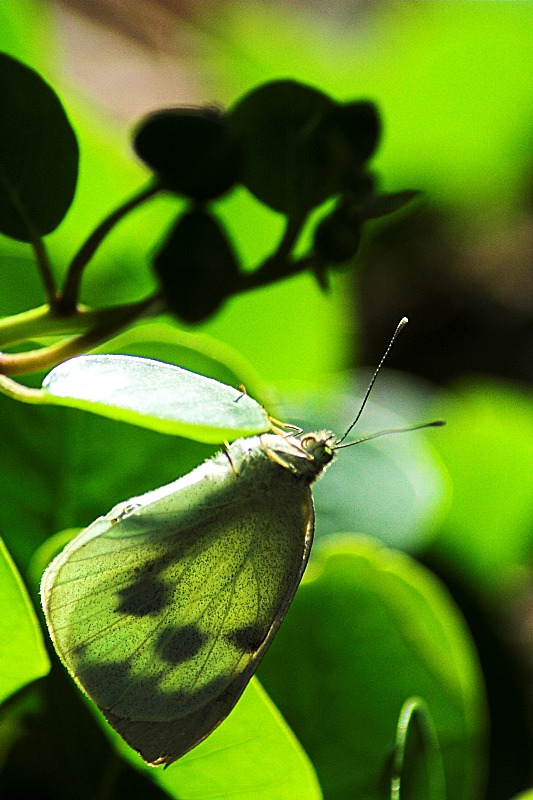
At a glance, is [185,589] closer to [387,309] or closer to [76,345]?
[76,345]

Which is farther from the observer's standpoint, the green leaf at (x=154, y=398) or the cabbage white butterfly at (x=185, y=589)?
the cabbage white butterfly at (x=185, y=589)

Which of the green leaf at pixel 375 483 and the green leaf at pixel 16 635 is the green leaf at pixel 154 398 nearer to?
the green leaf at pixel 16 635

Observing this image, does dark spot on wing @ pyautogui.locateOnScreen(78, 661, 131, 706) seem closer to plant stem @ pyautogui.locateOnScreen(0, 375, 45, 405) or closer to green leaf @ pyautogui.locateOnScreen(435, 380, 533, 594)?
plant stem @ pyautogui.locateOnScreen(0, 375, 45, 405)

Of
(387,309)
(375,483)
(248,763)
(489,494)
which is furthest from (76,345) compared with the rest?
(387,309)

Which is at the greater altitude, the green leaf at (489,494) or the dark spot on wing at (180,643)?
the dark spot on wing at (180,643)

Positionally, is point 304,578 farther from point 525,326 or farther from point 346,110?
point 525,326

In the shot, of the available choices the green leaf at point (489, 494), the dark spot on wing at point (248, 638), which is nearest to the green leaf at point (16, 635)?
the dark spot on wing at point (248, 638)

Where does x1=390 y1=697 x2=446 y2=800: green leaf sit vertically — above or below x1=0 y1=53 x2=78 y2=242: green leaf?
below

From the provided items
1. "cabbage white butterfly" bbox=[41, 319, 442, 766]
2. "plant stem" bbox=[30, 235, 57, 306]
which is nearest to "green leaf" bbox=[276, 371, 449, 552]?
"cabbage white butterfly" bbox=[41, 319, 442, 766]
